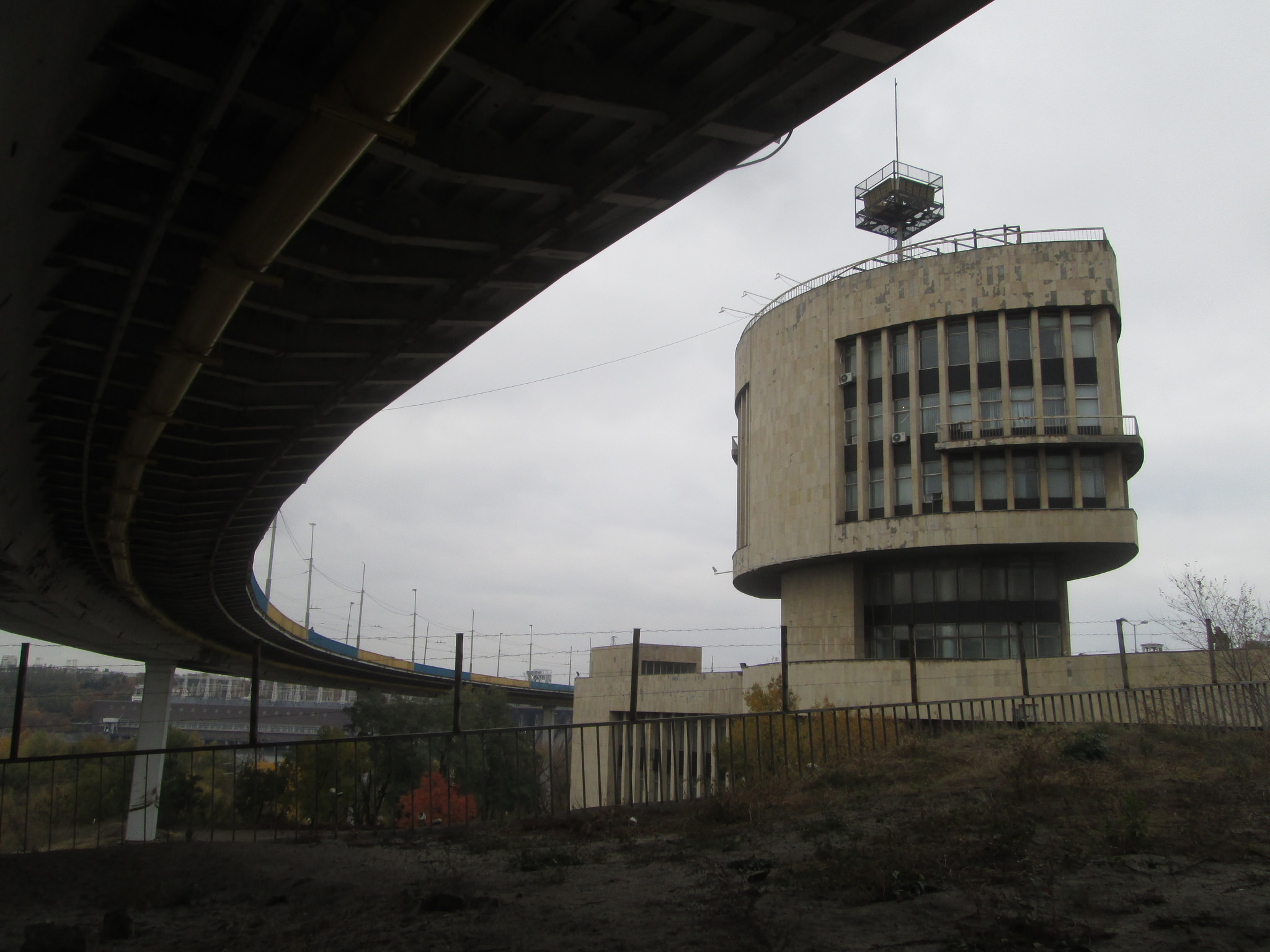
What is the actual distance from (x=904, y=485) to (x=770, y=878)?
38.3m

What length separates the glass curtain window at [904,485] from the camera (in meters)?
43.3

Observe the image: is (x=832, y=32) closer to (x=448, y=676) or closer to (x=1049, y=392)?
(x=1049, y=392)

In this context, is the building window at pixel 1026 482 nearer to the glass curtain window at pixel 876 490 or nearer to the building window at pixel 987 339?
the building window at pixel 987 339

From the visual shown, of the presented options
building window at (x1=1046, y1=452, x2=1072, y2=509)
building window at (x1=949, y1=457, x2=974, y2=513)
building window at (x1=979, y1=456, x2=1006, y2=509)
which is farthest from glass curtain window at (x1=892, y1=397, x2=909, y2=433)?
building window at (x1=1046, y1=452, x2=1072, y2=509)

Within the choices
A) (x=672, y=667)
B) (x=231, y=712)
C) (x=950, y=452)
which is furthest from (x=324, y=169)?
(x=231, y=712)

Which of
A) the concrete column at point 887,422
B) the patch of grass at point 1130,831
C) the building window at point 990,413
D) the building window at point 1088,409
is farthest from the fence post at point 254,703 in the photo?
the building window at point 1088,409

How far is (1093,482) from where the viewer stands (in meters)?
41.0

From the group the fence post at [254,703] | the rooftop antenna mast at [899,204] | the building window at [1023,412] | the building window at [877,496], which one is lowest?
the fence post at [254,703]

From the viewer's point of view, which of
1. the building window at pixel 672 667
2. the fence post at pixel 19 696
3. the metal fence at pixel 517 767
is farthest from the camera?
the building window at pixel 672 667

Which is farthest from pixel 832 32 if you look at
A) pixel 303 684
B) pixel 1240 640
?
pixel 303 684

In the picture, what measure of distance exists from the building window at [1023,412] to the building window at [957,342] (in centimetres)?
280

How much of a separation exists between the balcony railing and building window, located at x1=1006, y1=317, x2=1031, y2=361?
305 cm

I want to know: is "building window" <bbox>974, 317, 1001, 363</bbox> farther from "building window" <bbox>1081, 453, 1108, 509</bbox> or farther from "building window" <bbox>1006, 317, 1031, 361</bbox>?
"building window" <bbox>1081, 453, 1108, 509</bbox>

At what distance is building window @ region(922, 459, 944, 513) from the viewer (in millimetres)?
42688
